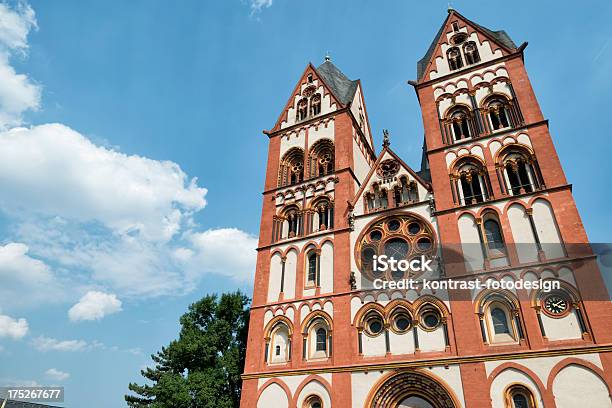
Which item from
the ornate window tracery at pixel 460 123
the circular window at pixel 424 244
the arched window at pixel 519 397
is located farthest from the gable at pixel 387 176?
the arched window at pixel 519 397

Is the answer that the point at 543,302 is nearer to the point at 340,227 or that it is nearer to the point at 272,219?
the point at 340,227

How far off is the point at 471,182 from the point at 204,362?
19799 millimetres

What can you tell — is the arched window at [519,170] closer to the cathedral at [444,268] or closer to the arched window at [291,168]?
the cathedral at [444,268]

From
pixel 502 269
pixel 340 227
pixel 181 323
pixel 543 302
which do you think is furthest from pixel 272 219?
pixel 543 302

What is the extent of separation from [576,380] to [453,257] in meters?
6.62

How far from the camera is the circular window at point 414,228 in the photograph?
2214 cm

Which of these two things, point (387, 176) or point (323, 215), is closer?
point (387, 176)

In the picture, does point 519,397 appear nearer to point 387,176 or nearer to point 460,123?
point 387,176

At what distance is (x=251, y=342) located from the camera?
22828 mm

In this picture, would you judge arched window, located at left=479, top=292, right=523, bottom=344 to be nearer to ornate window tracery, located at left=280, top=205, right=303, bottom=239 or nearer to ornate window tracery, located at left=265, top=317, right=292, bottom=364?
ornate window tracery, located at left=265, top=317, right=292, bottom=364

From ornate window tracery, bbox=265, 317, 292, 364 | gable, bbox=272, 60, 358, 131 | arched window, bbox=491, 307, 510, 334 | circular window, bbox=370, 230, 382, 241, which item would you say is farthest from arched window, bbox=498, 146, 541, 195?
ornate window tracery, bbox=265, 317, 292, 364

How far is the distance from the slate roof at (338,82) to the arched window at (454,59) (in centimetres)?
731

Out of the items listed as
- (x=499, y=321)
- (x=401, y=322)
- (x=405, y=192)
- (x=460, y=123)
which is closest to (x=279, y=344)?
(x=401, y=322)

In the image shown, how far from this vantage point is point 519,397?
16.2 meters
